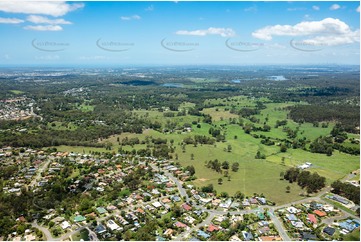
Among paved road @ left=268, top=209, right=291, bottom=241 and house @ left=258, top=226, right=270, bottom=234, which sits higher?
house @ left=258, top=226, right=270, bottom=234

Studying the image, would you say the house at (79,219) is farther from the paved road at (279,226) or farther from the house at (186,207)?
the paved road at (279,226)

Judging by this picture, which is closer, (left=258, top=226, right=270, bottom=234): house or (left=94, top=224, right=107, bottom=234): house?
(left=258, top=226, right=270, bottom=234): house

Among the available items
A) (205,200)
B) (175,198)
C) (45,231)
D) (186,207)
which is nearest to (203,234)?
(186,207)

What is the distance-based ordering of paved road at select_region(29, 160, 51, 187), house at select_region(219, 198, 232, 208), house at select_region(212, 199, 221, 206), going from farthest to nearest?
paved road at select_region(29, 160, 51, 187) → house at select_region(212, 199, 221, 206) → house at select_region(219, 198, 232, 208)

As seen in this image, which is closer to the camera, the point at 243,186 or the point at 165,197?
the point at 165,197

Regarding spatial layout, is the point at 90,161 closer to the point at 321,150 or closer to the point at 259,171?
the point at 259,171

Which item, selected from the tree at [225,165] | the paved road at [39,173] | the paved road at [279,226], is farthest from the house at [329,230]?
the paved road at [39,173]

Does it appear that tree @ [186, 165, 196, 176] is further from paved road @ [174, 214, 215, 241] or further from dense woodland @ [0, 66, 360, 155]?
dense woodland @ [0, 66, 360, 155]

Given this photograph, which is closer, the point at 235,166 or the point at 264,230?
the point at 264,230

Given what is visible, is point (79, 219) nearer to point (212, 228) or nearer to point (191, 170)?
point (212, 228)

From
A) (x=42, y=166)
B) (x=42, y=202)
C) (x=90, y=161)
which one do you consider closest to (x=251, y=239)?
(x=42, y=202)

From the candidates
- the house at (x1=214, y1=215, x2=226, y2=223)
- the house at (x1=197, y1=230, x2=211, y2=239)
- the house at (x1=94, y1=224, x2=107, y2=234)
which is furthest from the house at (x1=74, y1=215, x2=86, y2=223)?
the house at (x1=214, y1=215, x2=226, y2=223)
